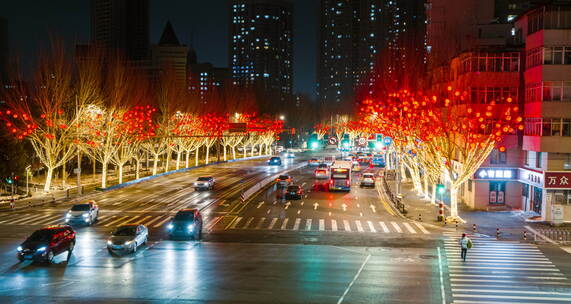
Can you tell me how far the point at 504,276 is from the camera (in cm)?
2577

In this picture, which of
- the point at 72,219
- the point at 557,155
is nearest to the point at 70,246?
the point at 72,219

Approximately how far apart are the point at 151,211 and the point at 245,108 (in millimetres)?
75933

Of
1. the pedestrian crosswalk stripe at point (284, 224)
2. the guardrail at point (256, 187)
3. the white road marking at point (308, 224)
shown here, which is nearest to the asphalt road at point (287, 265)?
the white road marking at point (308, 224)

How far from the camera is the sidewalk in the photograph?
1516 inches

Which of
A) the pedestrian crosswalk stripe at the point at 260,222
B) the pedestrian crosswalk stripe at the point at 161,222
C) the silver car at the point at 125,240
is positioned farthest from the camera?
the pedestrian crosswalk stripe at the point at 161,222

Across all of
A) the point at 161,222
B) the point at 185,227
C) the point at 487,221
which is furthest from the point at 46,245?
the point at 487,221

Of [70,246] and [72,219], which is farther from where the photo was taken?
[72,219]

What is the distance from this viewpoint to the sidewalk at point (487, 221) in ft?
126

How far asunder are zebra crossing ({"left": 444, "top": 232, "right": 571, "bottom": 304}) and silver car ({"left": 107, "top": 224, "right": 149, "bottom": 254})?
54.3 feet

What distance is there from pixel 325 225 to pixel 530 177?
1823cm

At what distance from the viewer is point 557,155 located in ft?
141

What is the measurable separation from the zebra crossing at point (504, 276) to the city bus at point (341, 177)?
2714cm

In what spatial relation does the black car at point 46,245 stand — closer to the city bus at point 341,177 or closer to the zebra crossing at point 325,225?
the zebra crossing at point 325,225

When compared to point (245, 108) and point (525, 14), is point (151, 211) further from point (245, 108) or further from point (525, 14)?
point (245, 108)
